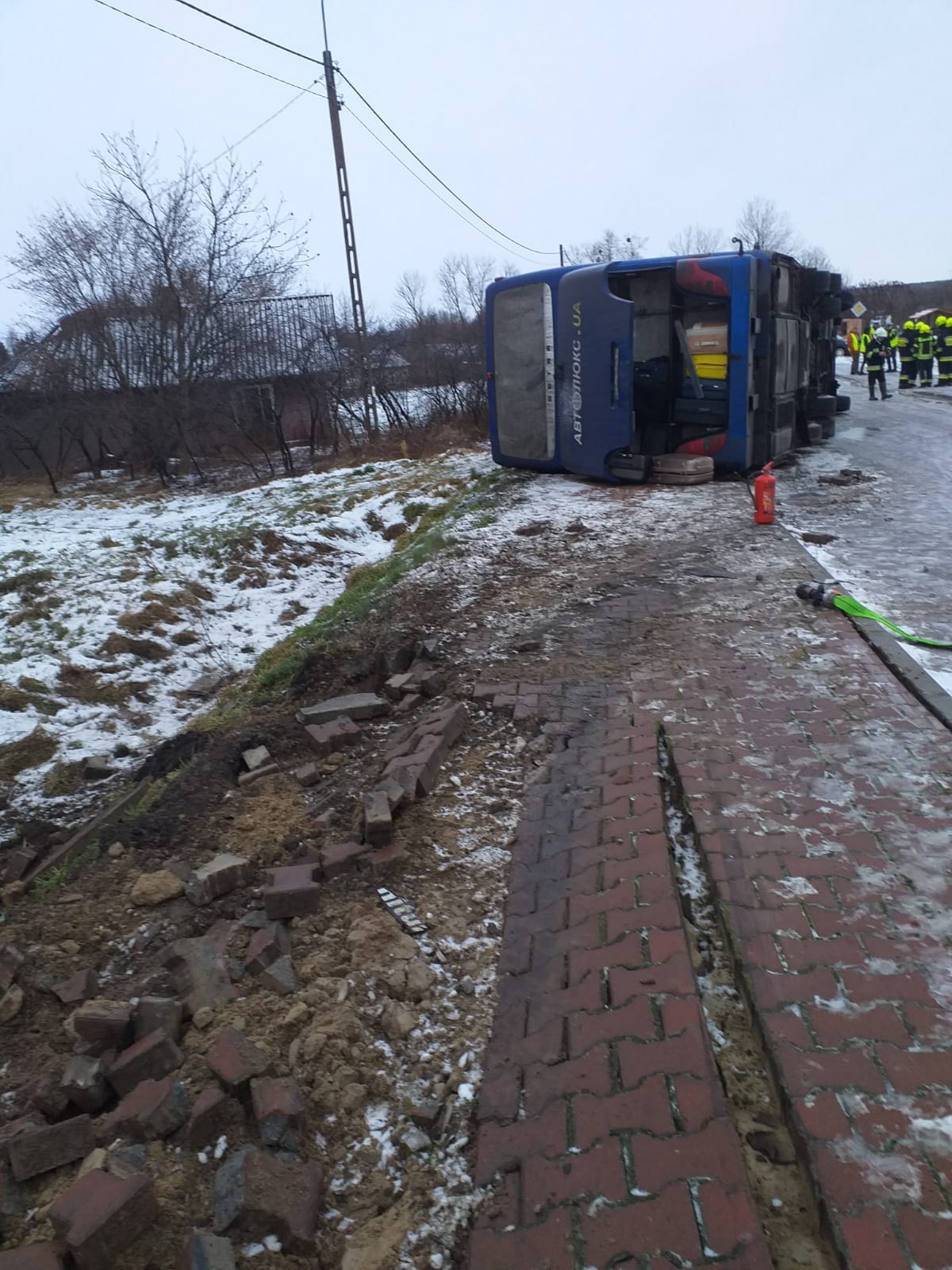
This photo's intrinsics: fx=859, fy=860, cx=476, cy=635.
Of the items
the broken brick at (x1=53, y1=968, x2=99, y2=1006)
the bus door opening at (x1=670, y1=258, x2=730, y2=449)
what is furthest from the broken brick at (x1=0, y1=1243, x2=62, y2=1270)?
the bus door opening at (x1=670, y1=258, x2=730, y2=449)

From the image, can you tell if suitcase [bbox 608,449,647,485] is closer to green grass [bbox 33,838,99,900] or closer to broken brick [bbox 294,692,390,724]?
broken brick [bbox 294,692,390,724]

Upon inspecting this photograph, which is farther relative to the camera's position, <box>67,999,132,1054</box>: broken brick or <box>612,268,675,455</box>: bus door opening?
<box>612,268,675,455</box>: bus door opening

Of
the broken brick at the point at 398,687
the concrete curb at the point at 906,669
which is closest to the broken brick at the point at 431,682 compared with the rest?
the broken brick at the point at 398,687

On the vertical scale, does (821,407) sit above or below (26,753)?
above

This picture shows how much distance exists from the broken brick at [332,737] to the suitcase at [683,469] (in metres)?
6.90

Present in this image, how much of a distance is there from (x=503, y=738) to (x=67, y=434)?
17.9 m

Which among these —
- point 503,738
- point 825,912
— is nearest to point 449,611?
point 503,738

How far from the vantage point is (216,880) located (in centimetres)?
349

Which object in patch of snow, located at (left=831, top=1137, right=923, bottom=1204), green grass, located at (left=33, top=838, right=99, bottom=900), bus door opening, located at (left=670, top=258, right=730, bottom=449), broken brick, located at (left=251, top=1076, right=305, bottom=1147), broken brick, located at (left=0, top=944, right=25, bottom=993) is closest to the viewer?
patch of snow, located at (left=831, top=1137, right=923, bottom=1204)

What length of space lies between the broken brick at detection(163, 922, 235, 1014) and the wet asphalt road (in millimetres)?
3716

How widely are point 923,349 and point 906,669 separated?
1976 cm

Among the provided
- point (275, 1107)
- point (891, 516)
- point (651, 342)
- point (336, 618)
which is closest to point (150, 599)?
point (336, 618)

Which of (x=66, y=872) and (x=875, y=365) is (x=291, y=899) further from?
(x=875, y=365)

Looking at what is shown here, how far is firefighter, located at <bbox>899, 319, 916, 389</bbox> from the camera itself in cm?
2066
